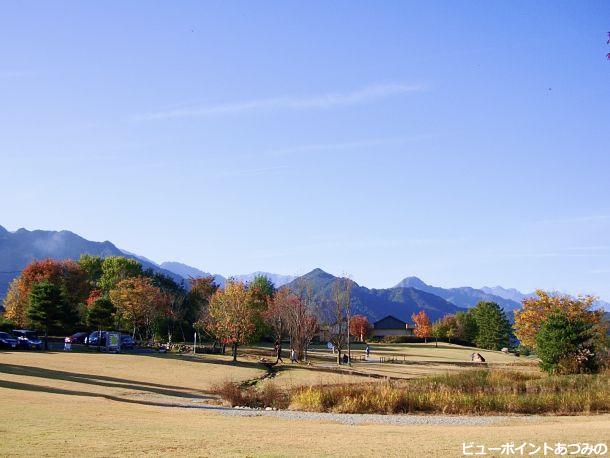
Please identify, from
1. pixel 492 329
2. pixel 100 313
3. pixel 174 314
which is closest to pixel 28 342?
pixel 100 313

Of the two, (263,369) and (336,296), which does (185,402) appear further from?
(336,296)

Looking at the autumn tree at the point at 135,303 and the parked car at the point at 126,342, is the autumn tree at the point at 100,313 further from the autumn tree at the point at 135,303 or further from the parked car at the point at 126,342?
the autumn tree at the point at 135,303

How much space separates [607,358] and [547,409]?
22486mm

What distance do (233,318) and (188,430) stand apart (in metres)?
42.5

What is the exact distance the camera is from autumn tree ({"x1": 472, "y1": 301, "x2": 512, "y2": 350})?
11256 centimetres

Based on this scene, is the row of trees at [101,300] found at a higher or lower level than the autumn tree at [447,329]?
higher

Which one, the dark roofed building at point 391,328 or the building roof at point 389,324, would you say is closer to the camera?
the dark roofed building at point 391,328

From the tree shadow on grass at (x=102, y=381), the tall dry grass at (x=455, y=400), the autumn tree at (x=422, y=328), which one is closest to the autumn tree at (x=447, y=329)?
the autumn tree at (x=422, y=328)

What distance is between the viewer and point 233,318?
58844 millimetres

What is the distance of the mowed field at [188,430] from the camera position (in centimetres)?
1330

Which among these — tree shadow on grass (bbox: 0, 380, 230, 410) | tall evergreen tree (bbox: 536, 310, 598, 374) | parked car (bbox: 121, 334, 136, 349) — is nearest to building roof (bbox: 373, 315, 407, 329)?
parked car (bbox: 121, 334, 136, 349)

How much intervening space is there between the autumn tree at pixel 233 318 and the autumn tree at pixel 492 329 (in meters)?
65.7

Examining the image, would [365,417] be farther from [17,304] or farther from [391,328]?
[391,328]

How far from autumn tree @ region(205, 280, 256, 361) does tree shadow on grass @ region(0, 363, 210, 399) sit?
21.5m
